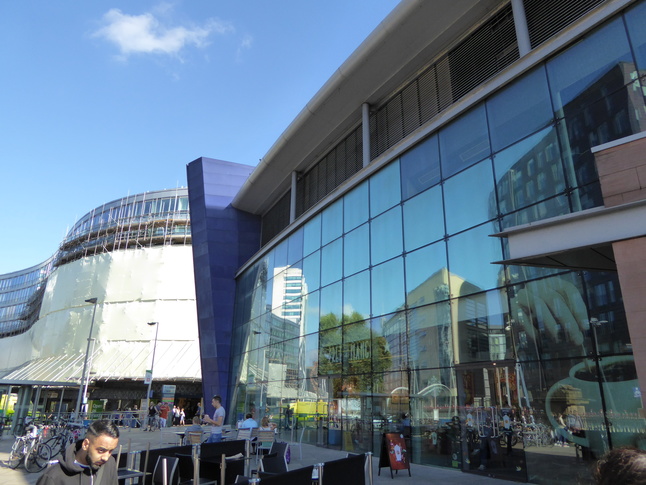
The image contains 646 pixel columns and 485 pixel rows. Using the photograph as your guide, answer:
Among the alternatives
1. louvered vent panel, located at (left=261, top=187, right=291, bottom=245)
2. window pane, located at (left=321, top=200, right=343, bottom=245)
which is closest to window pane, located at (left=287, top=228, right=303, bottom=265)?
window pane, located at (left=321, top=200, right=343, bottom=245)

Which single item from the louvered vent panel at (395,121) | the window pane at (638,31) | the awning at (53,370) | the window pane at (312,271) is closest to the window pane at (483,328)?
the window pane at (638,31)

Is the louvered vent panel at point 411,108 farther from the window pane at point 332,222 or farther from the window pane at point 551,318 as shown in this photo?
the window pane at point 551,318

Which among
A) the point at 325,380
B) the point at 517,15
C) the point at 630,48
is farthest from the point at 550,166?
the point at 325,380

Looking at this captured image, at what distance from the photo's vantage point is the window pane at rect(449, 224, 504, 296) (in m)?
12.0

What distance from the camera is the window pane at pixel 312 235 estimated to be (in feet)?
71.4

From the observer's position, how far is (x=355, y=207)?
18.9m

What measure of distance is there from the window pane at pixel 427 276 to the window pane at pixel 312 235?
7.24 m

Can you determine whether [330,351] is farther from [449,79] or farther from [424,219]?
[449,79]

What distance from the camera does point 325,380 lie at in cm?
1930

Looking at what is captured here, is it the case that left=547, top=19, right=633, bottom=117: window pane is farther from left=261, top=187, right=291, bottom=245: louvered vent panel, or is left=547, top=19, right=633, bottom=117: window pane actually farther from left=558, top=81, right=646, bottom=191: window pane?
left=261, top=187, right=291, bottom=245: louvered vent panel

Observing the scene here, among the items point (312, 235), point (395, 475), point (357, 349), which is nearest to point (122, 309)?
point (312, 235)

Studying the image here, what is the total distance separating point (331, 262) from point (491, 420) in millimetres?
10257

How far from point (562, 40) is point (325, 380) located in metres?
14.7

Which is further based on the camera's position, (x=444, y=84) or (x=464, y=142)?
(x=444, y=84)
